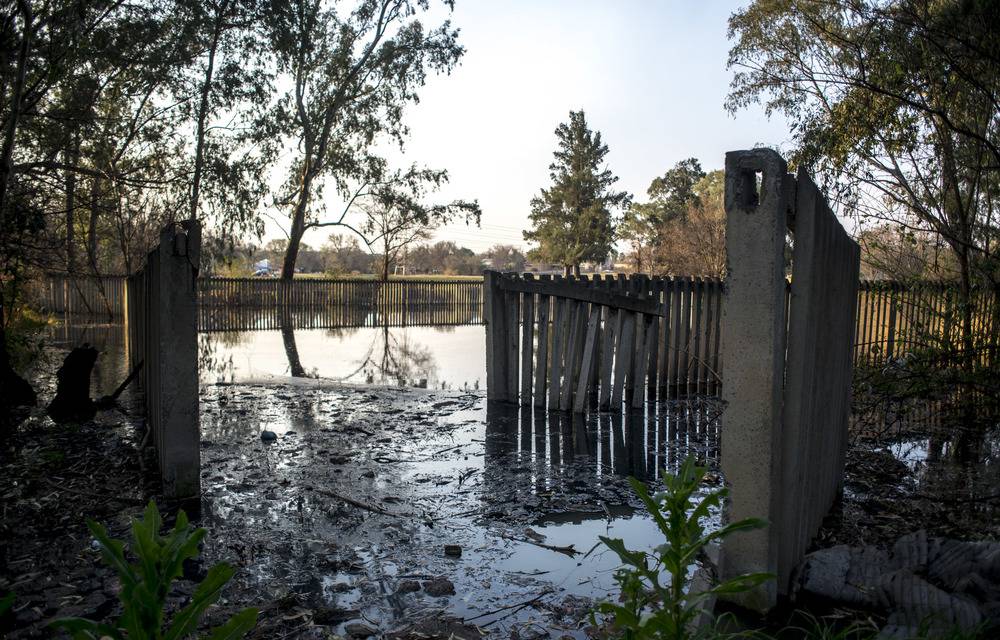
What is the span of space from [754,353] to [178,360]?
3900mm

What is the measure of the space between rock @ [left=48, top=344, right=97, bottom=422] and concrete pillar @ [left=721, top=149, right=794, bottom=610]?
7.43m

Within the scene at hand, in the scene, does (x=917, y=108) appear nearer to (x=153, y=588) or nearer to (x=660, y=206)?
(x=153, y=588)

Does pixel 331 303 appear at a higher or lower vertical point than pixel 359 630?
higher

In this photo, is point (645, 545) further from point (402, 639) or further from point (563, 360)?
point (563, 360)

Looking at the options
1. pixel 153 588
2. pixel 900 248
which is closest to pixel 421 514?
pixel 153 588

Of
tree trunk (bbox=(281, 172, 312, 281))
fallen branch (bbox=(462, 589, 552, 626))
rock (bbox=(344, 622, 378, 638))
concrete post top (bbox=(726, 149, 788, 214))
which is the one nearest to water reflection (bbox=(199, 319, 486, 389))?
fallen branch (bbox=(462, 589, 552, 626))

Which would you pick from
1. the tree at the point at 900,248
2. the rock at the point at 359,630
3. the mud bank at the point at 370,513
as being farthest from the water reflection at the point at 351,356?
the rock at the point at 359,630

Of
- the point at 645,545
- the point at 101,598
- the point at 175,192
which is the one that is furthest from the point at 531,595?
the point at 175,192

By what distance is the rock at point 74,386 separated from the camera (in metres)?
8.14

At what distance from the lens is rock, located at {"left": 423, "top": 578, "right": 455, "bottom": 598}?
11.9ft

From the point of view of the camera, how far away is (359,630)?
3.23m

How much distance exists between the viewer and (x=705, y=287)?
1109cm

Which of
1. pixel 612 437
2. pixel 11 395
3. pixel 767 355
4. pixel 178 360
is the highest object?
pixel 767 355

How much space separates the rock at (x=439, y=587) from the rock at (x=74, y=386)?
604 cm
